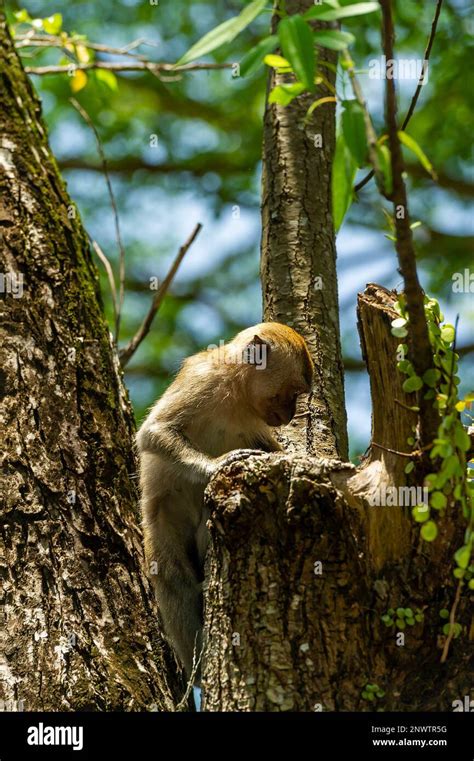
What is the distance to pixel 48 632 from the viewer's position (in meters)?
4.48

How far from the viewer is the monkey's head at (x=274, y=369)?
5.99m

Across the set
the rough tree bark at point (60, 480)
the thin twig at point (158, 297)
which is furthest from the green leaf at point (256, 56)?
the thin twig at point (158, 297)

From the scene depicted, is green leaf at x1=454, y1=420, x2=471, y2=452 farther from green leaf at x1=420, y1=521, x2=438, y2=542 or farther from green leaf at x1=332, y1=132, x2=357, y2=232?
green leaf at x1=332, y1=132, x2=357, y2=232

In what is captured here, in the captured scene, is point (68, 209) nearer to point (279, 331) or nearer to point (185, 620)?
point (279, 331)

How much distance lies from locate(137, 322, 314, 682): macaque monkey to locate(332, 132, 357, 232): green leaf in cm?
246

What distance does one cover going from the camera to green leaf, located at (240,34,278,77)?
9.36ft

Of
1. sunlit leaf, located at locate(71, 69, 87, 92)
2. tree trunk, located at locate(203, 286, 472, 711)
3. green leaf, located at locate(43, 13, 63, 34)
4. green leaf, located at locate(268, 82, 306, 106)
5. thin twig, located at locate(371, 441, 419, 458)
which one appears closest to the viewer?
green leaf, located at locate(268, 82, 306, 106)

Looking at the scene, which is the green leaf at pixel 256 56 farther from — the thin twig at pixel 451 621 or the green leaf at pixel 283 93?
the thin twig at pixel 451 621

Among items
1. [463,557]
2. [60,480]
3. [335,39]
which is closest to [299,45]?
[335,39]

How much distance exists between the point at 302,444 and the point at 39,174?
2.52 meters

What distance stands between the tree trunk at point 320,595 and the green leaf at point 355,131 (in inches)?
57.8

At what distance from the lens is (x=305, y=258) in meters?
6.14

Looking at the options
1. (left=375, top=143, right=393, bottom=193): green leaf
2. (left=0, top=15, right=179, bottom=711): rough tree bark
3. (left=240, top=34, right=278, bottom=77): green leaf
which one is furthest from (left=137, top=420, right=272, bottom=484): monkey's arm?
(left=240, top=34, right=278, bottom=77): green leaf
